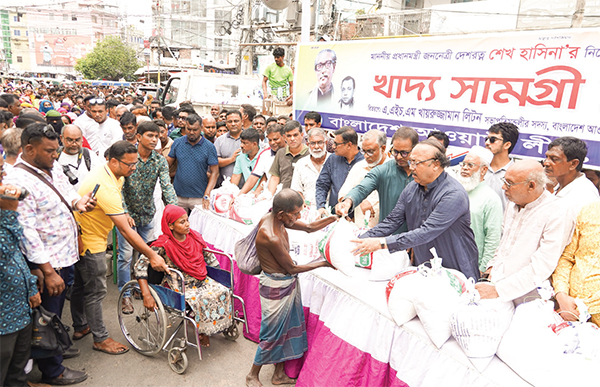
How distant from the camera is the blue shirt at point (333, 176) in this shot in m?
4.18

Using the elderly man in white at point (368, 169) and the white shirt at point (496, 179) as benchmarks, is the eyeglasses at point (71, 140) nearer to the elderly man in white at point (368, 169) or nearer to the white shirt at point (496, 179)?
the elderly man in white at point (368, 169)

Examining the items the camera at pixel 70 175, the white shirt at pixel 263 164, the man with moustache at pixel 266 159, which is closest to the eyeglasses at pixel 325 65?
the man with moustache at pixel 266 159

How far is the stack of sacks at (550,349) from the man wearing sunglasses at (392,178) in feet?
4.69

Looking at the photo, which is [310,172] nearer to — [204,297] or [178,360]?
[204,297]

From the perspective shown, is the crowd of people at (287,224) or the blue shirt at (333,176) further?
the blue shirt at (333,176)

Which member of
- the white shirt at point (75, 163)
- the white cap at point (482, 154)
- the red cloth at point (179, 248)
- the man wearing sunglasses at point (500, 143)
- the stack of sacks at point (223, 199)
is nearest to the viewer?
the red cloth at point (179, 248)

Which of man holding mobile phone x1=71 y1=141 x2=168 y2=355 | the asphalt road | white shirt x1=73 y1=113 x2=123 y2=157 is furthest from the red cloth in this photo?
white shirt x1=73 y1=113 x2=123 y2=157

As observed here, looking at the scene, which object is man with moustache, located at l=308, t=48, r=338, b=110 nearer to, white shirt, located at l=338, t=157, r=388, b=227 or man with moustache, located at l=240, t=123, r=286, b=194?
man with moustache, located at l=240, t=123, r=286, b=194

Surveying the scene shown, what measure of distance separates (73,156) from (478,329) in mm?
4263

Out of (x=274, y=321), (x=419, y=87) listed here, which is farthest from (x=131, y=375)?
(x=419, y=87)

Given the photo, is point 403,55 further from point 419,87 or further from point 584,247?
point 584,247

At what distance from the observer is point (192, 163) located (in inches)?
203

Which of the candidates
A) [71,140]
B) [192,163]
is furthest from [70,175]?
[192,163]

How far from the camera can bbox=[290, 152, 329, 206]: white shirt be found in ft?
14.7
